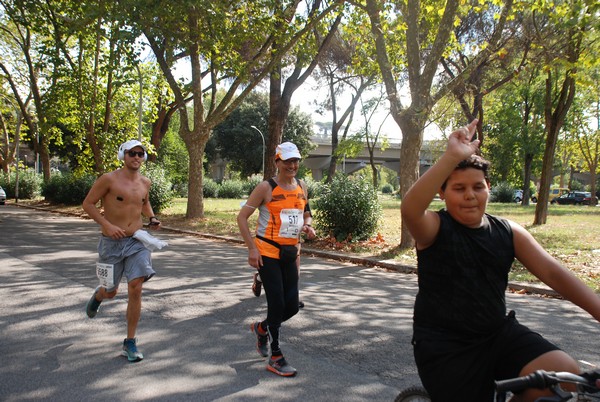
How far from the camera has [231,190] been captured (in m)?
47.1

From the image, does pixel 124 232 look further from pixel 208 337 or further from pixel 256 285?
pixel 256 285

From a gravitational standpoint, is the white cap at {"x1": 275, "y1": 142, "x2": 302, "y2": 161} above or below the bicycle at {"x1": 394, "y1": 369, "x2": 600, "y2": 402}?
above

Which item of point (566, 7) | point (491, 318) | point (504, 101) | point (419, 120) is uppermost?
point (504, 101)

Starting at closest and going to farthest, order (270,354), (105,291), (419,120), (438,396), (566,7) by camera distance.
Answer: (438,396) → (270,354) → (105,291) → (566,7) → (419,120)

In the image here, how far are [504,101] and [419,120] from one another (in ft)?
91.1

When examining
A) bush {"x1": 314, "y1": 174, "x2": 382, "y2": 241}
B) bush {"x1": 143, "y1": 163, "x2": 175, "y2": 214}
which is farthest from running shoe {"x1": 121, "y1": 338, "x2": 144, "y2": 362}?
bush {"x1": 143, "y1": 163, "x2": 175, "y2": 214}

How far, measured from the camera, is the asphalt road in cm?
391

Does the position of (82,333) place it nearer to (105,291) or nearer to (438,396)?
(105,291)

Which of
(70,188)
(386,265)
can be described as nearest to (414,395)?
(386,265)

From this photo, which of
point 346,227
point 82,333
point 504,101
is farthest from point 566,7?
point 504,101

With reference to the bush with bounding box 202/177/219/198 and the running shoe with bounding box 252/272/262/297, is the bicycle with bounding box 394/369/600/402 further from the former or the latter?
the bush with bounding box 202/177/219/198

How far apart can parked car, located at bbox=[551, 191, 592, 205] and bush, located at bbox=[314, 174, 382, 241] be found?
4893 centimetres

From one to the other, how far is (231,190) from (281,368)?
4334cm

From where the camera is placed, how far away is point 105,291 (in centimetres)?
486
